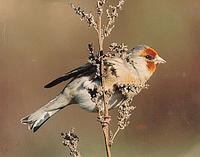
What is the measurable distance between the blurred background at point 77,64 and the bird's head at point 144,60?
22 cm

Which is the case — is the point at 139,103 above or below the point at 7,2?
below

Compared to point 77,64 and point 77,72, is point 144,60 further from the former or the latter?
point 77,64

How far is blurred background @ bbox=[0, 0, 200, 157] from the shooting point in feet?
6.83

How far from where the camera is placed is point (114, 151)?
219cm

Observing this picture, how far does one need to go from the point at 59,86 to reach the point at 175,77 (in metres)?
0.38

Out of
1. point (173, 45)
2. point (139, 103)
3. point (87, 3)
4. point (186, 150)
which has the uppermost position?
point (87, 3)

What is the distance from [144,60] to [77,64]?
296 millimetres

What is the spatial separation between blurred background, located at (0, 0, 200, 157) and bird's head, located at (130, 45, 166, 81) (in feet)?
0.71

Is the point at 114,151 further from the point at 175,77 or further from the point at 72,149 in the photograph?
the point at 72,149

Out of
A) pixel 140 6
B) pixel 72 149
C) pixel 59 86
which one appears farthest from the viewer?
pixel 140 6

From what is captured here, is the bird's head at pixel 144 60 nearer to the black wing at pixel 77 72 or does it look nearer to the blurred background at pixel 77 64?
the black wing at pixel 77 72

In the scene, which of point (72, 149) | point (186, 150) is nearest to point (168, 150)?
point (186, 150)

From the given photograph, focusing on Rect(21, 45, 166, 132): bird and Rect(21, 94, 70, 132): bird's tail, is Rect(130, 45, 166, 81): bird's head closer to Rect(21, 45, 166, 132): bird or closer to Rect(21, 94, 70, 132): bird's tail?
Rect(21, 45, 166, 132): bird

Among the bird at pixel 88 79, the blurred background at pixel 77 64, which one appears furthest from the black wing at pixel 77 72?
the blurred background at pixel 77 64
